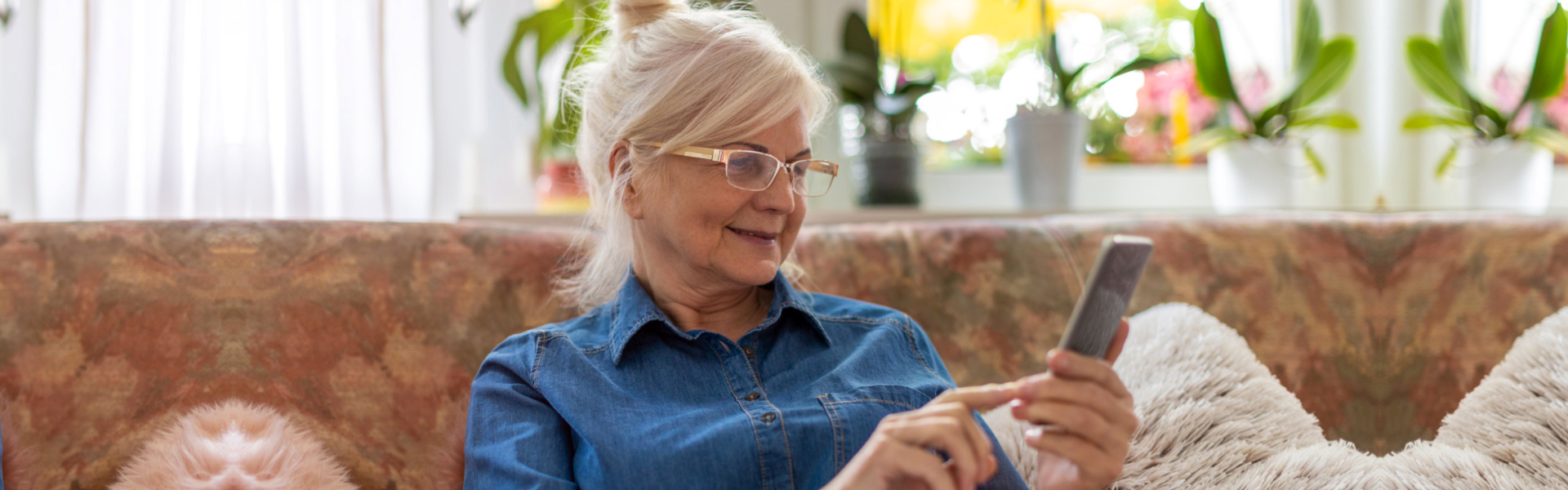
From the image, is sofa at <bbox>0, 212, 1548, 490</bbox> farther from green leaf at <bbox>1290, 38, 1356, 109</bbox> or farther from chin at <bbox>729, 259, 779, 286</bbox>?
green leaf at <bbox>1290, 38, 1356, 109</bbox>

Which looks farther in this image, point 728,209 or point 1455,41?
point 1455,41

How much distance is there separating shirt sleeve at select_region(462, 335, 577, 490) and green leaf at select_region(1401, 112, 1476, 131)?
215 cm

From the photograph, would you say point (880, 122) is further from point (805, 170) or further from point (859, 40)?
point (805, 170)

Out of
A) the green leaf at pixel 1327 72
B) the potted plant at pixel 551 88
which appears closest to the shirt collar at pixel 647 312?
the potted plant at pixel 551 88

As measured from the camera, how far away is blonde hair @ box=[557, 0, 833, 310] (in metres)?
1.06

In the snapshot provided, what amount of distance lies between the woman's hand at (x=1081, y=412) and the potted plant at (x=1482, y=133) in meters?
1.92

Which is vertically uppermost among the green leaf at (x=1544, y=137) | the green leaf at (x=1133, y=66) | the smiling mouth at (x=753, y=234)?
the green leaf at (x=1133, y=66)

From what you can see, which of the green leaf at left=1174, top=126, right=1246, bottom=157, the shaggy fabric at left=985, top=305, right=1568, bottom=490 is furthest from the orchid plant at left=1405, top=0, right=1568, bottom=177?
the shaggy fabric at left=985, top=305, right=1568, bottom=490

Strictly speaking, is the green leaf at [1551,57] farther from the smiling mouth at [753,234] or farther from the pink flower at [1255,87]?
the smiling mouth at [753,234]

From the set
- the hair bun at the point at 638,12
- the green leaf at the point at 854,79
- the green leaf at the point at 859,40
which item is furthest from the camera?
the green leaf at the point at 859,40

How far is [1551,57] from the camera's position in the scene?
6.82ft

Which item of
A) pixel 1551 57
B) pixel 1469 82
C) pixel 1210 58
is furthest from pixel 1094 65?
pixel 1551 57

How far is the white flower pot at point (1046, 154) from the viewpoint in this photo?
211cm

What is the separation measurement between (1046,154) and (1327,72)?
72 cm
